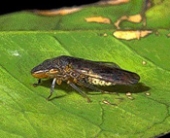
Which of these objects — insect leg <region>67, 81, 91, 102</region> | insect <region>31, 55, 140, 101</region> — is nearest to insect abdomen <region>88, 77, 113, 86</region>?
insect <region>31, 55, 140, 101</region>

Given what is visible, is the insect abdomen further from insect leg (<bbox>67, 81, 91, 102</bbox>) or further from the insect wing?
insect leg (<bbox>67, 81, 91, 102</bbox>)

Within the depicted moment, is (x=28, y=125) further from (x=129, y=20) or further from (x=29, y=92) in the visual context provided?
(x=129, y=20)

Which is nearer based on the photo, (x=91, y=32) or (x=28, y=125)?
(x=28, y=125)

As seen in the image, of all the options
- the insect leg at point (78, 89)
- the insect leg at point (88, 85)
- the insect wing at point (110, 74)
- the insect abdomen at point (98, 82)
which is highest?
the insect wing at point (110, 74)

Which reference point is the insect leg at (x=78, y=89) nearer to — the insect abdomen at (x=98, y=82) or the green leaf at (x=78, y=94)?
the green leaf at (x=78, y=94)

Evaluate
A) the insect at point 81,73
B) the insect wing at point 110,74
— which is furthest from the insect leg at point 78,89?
the insect wing at point 110,74

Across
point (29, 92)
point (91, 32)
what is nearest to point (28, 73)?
point (29, 92)
